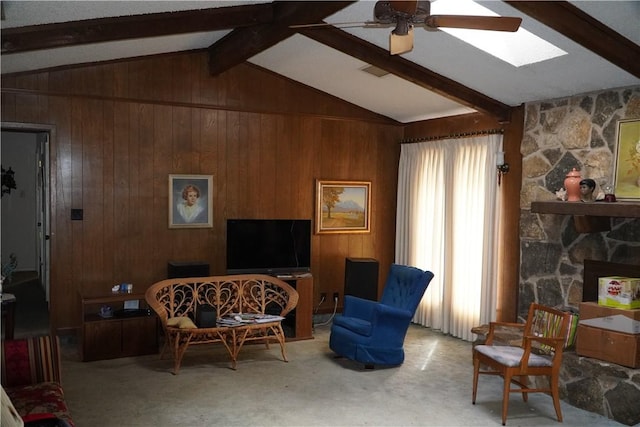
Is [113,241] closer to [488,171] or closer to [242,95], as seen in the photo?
[242,95]

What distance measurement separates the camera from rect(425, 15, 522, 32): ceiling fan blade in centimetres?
283

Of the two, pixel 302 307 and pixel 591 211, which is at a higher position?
pixel 591 211

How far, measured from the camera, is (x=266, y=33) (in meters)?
4.56

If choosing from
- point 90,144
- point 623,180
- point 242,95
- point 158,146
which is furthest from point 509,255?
point 90,144

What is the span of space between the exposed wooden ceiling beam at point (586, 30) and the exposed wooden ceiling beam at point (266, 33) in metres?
1.23

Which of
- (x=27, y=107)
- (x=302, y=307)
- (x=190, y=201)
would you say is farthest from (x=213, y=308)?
(x=27, y=107)

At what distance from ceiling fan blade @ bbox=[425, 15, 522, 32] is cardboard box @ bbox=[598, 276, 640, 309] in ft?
7.24

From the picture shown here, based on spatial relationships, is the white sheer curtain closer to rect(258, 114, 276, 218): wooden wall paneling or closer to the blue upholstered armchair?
the blue upholstered armchair

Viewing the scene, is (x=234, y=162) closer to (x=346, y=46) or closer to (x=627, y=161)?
(x=346, y=46)

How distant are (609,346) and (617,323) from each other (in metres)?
0.19

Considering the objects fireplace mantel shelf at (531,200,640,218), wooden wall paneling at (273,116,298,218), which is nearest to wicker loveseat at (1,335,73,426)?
wooden wall paneling at (273,116,298,218)

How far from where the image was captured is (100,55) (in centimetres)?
511

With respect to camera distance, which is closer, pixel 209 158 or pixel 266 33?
pixel 266 33

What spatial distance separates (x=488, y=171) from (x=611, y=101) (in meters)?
1.45
